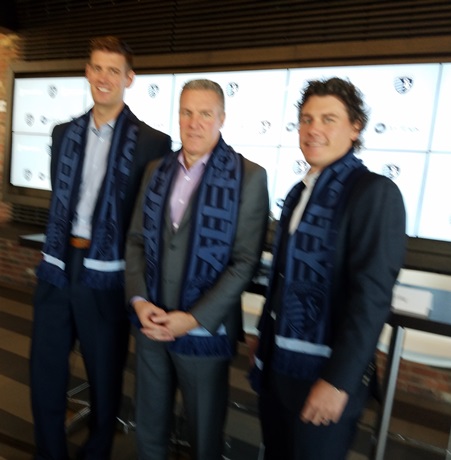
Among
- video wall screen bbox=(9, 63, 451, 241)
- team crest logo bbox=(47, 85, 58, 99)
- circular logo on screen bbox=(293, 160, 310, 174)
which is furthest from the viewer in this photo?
team crest logo bbox=(47, 85, 58, 99)

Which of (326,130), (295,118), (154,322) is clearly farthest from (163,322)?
(295,118)

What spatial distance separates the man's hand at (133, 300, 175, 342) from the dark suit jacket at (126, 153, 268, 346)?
6 centimetres

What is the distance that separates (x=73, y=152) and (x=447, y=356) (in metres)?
2.00

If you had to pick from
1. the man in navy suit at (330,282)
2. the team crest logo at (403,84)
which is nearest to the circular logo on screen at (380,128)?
the team crest logo at (403,84)

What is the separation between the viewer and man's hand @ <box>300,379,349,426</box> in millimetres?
1089

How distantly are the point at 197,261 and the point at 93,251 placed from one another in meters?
0.51

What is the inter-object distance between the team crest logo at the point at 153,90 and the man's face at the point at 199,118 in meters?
2.90

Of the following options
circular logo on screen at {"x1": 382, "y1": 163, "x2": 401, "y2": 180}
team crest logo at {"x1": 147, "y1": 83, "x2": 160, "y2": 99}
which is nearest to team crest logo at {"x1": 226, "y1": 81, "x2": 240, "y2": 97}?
team crest logo at {"x1": 147, "y1": 83, "x2": 160, "y2": 99}

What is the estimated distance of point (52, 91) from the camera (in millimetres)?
4879

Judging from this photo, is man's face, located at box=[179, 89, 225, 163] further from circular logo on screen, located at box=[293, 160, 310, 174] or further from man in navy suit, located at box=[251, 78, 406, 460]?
circular logo on screen, located at box=[293, 160, 310, 174]

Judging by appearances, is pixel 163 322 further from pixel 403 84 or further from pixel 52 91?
pixel 52 91

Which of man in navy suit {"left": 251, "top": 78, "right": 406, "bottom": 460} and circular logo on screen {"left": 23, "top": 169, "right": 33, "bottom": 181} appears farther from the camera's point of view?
circular logo on screen {"left": 23, "top": 169, "right": 33, "bottom": 181}

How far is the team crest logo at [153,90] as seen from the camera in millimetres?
4219

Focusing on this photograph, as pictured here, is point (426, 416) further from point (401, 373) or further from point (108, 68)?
point (108, 68)
